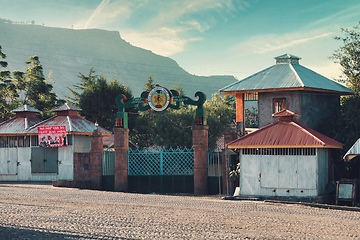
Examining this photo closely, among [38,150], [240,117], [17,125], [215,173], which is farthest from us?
[17,125]

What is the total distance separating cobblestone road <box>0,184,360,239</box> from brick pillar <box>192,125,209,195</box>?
4.37 meters

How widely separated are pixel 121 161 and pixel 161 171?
244 centimetres

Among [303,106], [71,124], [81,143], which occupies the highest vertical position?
[303,106]

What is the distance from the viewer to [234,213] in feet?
52.7

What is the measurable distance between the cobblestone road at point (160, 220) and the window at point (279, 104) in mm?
7590

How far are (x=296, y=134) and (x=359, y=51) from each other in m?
16.5

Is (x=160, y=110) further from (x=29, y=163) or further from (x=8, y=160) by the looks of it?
(x=8, y=160)

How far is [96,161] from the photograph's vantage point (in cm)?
2703

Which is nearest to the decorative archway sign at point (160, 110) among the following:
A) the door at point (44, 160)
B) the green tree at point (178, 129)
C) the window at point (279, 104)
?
the window at point (279, 104)

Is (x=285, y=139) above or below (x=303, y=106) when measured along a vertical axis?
below

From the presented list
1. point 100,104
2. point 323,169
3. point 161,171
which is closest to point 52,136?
point 161,171

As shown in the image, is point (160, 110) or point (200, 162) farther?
point (160, 110)

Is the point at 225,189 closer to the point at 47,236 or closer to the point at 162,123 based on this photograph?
the point at 47,236

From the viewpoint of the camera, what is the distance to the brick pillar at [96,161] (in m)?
27.0
